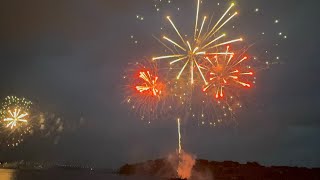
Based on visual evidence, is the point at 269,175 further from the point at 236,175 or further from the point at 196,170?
the point at 196,170

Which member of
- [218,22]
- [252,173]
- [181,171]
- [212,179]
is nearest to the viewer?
[218,22]

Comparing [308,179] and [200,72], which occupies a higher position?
[200,72]

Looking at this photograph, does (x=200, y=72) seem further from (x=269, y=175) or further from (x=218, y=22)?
(x=269, y=175)

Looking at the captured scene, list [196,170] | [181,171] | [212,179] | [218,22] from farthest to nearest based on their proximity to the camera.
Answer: [196,170]
[212,179]
[181,171]
[218,22]

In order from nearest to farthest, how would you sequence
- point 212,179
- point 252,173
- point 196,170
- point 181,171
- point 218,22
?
1. point 218,22
2. point 181,171
3. point 252,173
4. point 212,179
5. point 196,170

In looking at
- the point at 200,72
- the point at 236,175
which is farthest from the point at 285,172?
the point at 200,72

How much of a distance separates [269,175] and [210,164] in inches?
1163

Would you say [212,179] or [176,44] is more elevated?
[176,44]

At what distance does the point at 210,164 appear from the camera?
142125 millimetres

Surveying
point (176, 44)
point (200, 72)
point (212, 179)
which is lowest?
point (212, 179)

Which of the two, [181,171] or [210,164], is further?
[210,164]

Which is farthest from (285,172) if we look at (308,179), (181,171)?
Answer: (181,171)

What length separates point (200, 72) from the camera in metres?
36.5

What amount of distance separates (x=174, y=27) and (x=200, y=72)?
16.9 ft
